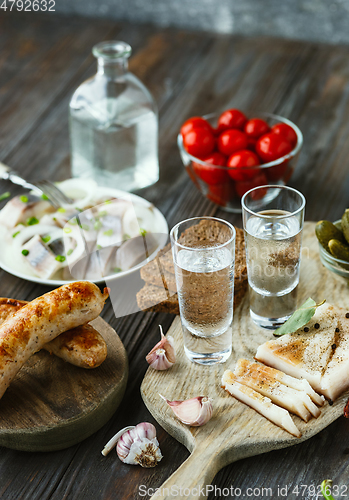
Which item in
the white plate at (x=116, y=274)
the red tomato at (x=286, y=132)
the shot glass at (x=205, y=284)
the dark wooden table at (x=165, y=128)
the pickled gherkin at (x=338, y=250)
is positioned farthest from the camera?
the red tomato at (x=286, y=132)

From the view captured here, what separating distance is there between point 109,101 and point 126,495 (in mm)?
1724

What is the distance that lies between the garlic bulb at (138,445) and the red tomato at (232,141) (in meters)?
1.28

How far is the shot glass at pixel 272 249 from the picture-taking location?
5.44ft

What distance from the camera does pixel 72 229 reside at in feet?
7.06

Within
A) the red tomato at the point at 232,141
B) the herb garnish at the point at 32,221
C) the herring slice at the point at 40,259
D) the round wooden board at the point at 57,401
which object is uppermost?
the red tomato at the point at 232,141

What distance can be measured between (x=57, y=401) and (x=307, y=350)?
721 mm

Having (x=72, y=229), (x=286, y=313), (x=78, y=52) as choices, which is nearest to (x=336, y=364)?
(x=286, y=313)

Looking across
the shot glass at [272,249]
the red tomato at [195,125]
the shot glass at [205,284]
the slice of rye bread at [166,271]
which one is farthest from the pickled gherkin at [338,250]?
the red tomato at [195,125]

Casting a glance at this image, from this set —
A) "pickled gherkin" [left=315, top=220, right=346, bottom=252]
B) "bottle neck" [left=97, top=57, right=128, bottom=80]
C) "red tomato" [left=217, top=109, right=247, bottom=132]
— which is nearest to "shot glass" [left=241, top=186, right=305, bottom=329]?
"pickled gherkin" [left=315, top=220, right=346, bottom=252]

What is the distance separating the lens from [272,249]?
65.6 inches

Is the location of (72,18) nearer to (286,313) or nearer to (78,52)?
(78,52)

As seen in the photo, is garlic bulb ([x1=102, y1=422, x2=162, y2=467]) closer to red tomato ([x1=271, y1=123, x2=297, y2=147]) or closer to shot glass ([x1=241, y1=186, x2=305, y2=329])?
shot glass ([x1=241, y1=186, x2=305, y2=329])

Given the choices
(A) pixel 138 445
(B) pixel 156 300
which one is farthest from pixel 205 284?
(A) pixel 138 445

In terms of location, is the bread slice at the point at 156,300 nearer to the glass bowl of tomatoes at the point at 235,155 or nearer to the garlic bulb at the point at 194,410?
the garlic bulb at the point at 194,410
